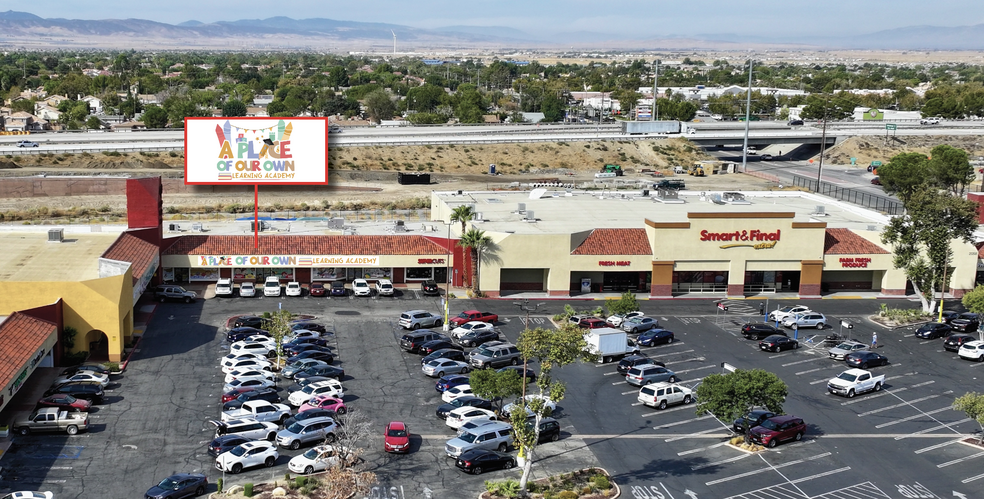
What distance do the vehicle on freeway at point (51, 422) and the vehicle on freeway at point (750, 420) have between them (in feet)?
95.1

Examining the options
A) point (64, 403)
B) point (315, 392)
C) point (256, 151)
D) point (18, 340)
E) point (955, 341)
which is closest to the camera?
point (64, 403)

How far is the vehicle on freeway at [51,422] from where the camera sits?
4341 centimetres

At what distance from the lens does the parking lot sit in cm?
4069

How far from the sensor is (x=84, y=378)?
162 feet

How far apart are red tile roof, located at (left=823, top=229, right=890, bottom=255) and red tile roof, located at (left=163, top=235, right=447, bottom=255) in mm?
28222

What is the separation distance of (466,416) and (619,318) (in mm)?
21032

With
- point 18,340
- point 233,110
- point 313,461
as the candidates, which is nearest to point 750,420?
point 313,461

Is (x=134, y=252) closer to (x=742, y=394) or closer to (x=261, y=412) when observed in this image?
(x=261, y=412)

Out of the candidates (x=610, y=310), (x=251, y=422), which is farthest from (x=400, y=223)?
(x=251, y=422)

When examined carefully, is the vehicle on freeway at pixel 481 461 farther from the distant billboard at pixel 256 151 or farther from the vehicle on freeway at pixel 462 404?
the distant billboard at pixel 256 151

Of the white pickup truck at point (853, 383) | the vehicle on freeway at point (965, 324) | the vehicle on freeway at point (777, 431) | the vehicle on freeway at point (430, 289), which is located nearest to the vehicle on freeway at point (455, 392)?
the vehicle on freeway at point (777, 431)

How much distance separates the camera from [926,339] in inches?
2502

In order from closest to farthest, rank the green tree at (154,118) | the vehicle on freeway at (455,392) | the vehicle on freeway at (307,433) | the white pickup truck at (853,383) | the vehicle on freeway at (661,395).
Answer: the vehicle on freeway at (307,433) < the vehicle on freeway at (455,392) < the vehicle on freeway at (661,395) < the white pickup truck at (853,383) < the green tree at (154,118)

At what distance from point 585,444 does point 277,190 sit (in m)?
76.0
